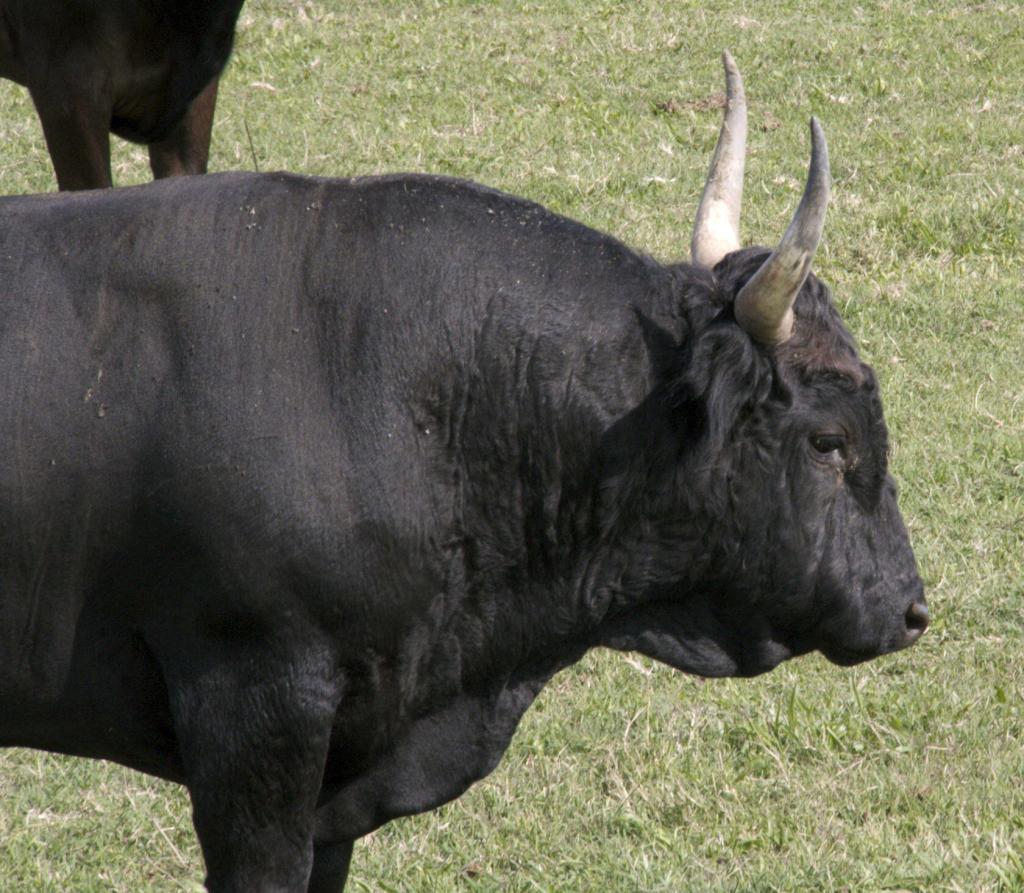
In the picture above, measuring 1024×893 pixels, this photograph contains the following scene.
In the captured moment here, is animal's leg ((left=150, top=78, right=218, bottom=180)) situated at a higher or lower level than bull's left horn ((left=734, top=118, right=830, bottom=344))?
lower

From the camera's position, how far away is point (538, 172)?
9781 mm

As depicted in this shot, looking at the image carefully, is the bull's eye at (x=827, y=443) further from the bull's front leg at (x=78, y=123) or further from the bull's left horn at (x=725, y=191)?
the bull's front leg at (x=78, y=123)

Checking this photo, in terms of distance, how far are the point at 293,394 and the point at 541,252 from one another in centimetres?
65

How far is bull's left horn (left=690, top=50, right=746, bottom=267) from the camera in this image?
13.0 ft

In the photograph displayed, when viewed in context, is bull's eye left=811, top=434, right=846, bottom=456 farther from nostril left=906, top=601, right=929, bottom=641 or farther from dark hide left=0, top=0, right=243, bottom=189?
dark hide left=0, top=0, right=243, bottom=189

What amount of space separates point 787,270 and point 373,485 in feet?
2.98

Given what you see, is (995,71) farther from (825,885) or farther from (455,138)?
(825,885)

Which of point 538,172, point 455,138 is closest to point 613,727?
point 538,172

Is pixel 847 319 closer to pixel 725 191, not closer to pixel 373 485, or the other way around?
pixel 725 191

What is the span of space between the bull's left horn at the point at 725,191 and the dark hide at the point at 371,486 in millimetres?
263

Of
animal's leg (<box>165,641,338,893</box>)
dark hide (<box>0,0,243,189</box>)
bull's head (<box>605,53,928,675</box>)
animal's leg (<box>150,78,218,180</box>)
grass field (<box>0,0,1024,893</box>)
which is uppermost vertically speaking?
bull's head (<box>605,53,928,675</box>)

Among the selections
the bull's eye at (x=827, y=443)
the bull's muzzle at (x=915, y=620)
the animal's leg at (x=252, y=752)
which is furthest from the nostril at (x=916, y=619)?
the animal's leg at (x=252, y=752)

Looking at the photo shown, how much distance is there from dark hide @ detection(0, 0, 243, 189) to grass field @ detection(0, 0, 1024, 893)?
2.52 m

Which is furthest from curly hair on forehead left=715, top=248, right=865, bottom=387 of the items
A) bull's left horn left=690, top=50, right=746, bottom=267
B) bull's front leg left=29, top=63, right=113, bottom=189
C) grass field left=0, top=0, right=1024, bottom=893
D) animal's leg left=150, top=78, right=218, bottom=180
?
animal's leg left=150, top=78, right=218, bottom=180
